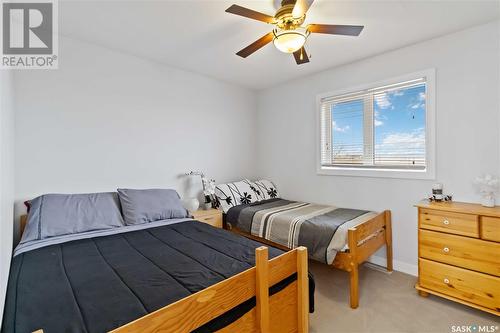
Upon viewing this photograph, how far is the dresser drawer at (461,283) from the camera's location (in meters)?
1.81

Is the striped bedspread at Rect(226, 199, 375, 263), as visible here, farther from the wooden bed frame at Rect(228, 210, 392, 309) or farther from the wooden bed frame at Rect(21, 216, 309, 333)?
the wooden bed frame at Rect(21, 216, 309, 333)

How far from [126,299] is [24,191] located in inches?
72.0

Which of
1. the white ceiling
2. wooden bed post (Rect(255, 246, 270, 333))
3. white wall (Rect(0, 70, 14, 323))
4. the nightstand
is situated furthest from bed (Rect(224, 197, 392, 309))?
white wall (Rect(0, 70, 14, 323))

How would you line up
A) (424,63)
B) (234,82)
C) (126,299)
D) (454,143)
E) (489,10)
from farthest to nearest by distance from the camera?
(234,82)
(424,63)
(454,143)
(489,10)
(126,299)

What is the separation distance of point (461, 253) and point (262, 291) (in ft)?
5.85

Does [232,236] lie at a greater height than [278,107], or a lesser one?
lesser

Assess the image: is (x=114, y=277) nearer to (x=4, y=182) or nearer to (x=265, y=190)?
(x=4, y=182)

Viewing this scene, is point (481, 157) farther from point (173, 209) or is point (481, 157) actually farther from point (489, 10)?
point (173, 209)

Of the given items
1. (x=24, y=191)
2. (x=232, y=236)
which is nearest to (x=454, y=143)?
(x=232, y=236)

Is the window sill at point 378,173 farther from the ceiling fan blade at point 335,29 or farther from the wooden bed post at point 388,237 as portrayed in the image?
the ceiling fan blade at point 335,29

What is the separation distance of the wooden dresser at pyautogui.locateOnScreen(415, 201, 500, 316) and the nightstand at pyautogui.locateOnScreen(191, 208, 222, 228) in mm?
2103

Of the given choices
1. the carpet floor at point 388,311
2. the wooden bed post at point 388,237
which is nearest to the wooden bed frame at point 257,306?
the carpet floor at point 388,311

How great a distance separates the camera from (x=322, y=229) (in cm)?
227

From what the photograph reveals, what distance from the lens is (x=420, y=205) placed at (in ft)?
7.04
